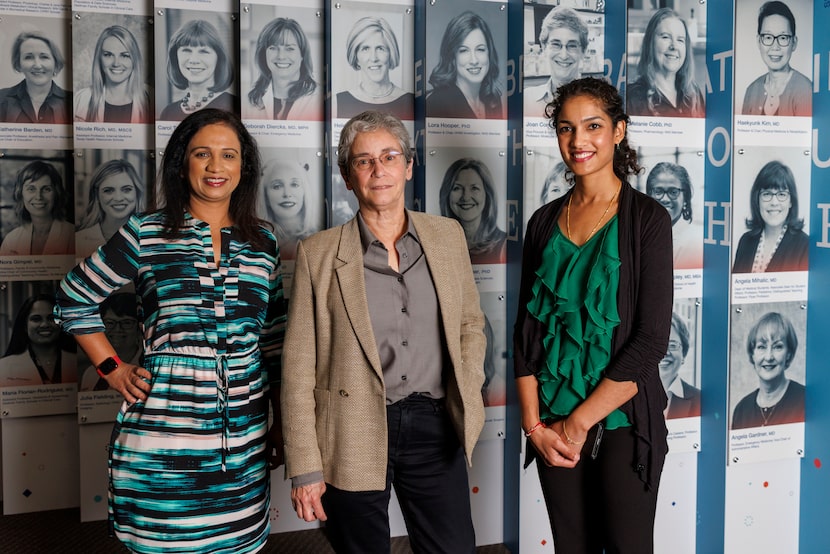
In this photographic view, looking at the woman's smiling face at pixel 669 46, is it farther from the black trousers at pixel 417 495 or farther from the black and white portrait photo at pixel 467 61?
the black trousers at pixel 417 495

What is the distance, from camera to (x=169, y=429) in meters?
2.18

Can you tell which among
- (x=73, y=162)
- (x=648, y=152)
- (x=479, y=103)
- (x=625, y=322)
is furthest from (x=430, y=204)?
(x=73, y=162)

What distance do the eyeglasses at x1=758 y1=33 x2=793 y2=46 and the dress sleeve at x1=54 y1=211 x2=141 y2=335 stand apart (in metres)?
2.23

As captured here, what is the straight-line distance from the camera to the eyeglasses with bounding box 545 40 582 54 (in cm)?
312

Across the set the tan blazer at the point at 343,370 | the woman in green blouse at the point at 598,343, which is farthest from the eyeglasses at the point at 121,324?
the woman in green blouse at the point at 598,343

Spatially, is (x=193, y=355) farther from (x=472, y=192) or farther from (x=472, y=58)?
(x=472, y=58)

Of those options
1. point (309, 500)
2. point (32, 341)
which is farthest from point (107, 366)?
point (32, 341)

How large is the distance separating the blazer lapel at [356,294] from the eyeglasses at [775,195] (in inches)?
62.6

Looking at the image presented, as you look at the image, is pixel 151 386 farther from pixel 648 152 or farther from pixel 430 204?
pixel 648 152

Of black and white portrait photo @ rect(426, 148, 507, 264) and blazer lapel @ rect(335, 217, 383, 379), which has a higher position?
black and white portrait photo @ rect(426, 148, 507, 264)

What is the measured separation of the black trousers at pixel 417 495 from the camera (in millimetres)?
2127

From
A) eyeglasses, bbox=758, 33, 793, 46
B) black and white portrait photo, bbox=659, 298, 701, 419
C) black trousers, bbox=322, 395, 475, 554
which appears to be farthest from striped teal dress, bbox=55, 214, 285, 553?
eyeglasses, bbox=758, 33, 793, 46

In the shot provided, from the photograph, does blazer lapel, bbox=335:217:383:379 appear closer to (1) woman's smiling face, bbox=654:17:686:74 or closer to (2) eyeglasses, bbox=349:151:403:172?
(2) eyeglasses, bbox=349:151:403:172

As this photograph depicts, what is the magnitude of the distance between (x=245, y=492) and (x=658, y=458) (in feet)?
3.82
